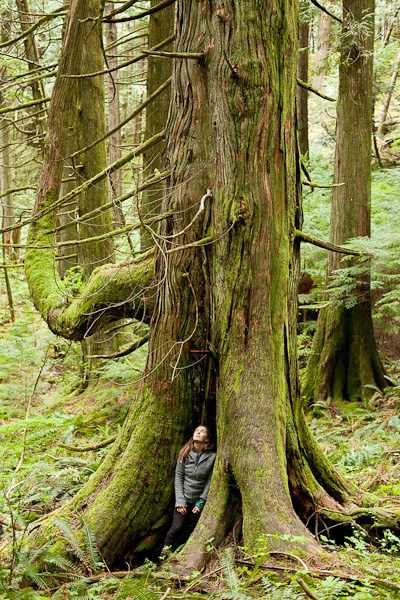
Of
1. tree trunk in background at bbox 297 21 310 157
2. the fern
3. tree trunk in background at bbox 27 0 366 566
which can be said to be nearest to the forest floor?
the fern

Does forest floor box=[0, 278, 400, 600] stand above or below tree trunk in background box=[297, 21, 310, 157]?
below

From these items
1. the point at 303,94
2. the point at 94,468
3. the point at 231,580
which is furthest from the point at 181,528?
the point at 303,94

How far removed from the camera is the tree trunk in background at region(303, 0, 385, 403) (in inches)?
350

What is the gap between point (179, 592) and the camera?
3.70 m

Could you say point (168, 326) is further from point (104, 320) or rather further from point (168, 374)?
point (104, 320)

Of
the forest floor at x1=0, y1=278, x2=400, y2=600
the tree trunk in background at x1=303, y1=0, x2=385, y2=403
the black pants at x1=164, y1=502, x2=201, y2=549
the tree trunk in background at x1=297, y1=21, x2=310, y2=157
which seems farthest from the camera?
the tree trunk in background at x1=297, y1=21, x2=310, y2=157

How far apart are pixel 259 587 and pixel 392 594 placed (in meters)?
0.89

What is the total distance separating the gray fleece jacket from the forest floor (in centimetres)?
69

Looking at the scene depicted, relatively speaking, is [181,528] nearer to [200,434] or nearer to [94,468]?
[200,434]

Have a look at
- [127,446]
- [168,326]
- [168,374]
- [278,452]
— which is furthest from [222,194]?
[127,446]

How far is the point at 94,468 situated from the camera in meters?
6.53

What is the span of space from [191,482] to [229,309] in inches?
67.6

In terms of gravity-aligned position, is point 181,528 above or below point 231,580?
below

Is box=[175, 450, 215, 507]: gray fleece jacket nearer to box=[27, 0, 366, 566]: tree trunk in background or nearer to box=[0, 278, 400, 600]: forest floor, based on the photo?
box=[27, 0, 366, 566]: tree trunk in background
